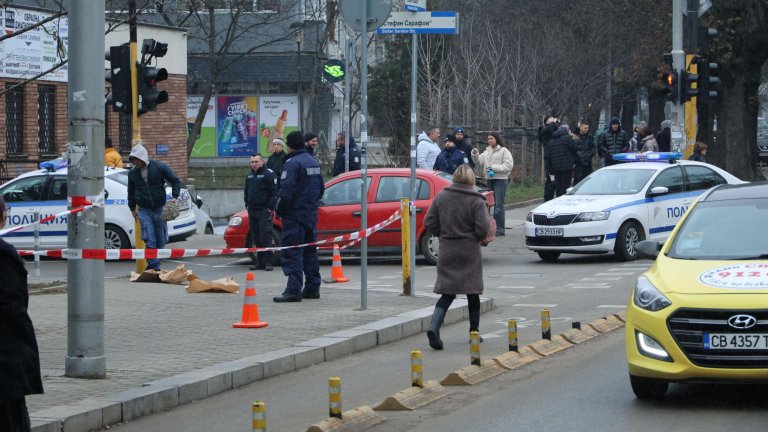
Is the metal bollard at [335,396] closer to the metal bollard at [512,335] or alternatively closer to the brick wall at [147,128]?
the metal bollard at [512,335]

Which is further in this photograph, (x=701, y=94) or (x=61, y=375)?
(x=701, y=94)

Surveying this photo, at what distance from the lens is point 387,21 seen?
14523 millimetres

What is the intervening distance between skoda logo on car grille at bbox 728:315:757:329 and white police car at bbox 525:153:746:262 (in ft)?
38.5

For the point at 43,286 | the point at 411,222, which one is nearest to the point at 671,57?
the point at 411,222

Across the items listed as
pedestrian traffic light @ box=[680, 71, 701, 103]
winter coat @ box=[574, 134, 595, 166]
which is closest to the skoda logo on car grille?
pedestrian traffic light @ box=[680, 71, 701, 103]

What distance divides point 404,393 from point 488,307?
628 cm

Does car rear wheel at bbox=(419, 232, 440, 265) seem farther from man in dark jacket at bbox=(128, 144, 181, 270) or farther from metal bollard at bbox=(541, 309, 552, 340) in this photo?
metal bollard at bbox=(541, 309, 552, 340)

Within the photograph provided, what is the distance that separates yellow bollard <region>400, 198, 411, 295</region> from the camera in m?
14.6

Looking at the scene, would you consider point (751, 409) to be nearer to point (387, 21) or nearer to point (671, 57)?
point (387, 21)

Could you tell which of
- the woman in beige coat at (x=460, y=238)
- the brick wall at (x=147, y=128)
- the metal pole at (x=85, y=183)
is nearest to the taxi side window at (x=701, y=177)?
the woman in beige coat at (x=460, y=238)

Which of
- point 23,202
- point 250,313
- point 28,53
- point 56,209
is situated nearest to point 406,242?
point 250,313

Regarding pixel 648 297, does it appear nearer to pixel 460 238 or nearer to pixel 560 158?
pixel 460 238

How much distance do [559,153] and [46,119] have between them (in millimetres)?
13702

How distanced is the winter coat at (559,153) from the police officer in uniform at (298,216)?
12.5 meters
